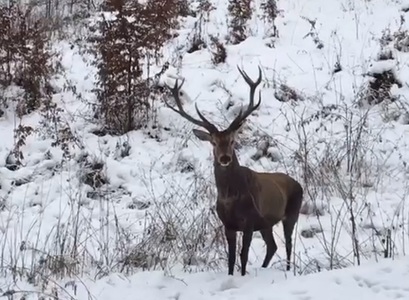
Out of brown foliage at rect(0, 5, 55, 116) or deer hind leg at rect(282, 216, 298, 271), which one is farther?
brown foliage at rect(0, 5, 55, 116)

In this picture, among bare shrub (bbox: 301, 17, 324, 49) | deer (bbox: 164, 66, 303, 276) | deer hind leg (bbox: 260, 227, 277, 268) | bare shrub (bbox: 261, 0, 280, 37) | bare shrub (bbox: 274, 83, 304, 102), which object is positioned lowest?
deer hind leg (bbox: 260, 227, 277, 268)

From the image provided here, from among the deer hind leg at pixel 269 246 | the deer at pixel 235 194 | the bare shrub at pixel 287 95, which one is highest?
the bare shrub at pixel 287 95

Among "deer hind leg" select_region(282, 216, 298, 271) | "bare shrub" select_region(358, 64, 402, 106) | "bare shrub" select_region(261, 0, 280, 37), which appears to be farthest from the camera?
"bare shrub" select_region(261, 0, 280, 37)

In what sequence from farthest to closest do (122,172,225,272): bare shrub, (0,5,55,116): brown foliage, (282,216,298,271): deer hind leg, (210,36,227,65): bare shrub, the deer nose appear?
(210,36,227,65): bare shrub
(0,5,55,116): brown foliage
(282,216,298,271): deer hind leg
(122,172,225,272): bare shrub
the deer nose

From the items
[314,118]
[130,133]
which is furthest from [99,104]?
[314,118]

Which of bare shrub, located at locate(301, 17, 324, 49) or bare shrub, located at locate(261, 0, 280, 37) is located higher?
bare shrub, located at locate(261, 0, 280, 37)

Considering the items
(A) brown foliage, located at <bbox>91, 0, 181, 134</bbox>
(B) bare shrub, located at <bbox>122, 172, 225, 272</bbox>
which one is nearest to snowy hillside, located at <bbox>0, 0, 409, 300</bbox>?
(B) bare shrub, located at <bbox>122, 172, 225, 272</bbox>

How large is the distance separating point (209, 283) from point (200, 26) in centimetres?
743

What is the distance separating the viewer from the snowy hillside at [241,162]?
18.4 feet

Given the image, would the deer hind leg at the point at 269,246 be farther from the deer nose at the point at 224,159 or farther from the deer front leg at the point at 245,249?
the deer nose at the point at 224,159

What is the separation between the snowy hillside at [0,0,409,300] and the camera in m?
5.59

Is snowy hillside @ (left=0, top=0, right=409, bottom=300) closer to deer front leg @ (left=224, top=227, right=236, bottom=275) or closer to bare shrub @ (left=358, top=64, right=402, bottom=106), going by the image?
bare shrub @ (left=358, top=64, right=402, bottom=106)

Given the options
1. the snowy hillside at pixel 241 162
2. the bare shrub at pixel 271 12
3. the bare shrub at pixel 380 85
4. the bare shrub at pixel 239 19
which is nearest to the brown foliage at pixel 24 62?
the snowy hillside at pixel 241 162

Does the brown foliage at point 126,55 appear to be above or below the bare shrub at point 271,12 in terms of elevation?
below
